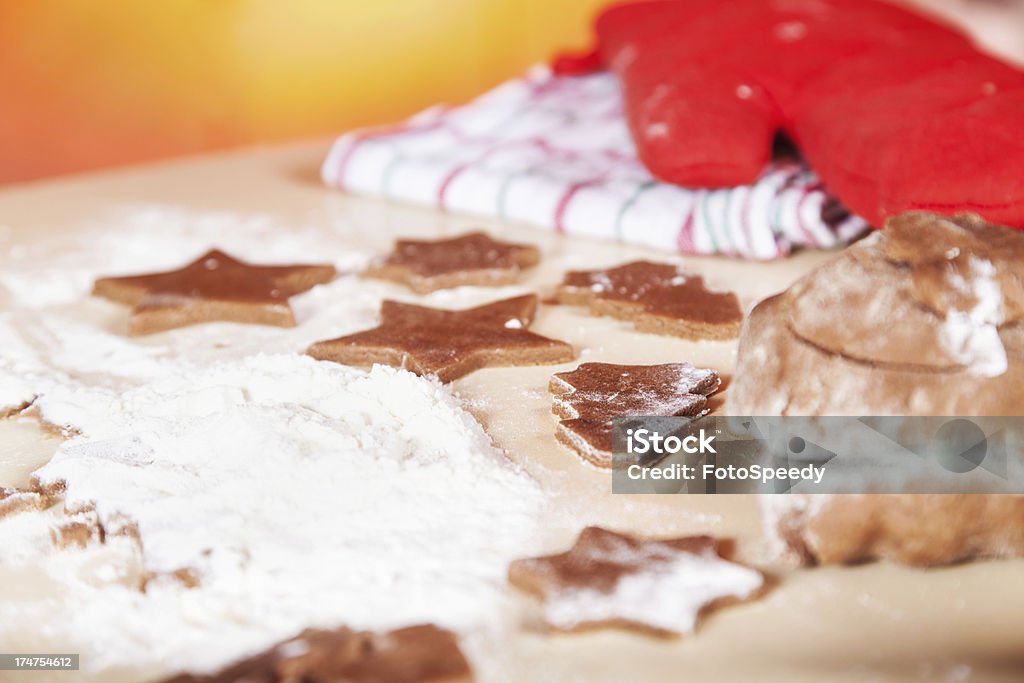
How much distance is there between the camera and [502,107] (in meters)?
2.23

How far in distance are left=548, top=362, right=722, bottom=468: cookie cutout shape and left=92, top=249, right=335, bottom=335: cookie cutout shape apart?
443 millimetres

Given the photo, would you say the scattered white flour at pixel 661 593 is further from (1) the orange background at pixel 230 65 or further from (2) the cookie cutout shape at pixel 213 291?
(1) the orange background at pixel 230 65

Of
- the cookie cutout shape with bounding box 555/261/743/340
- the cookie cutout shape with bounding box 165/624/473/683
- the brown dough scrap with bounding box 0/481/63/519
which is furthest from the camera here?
the cookie cutout shape with bounding box 555/261/743/340

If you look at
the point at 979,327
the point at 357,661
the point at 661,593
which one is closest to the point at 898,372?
the point at 979,327

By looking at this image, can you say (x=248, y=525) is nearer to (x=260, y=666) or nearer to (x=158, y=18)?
(x=260, y=666)

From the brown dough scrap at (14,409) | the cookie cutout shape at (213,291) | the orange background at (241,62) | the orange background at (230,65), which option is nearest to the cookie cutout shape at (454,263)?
the cookie cutout shape at (213,291)

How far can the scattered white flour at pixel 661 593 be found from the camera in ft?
2.51

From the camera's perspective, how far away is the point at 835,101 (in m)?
1.59

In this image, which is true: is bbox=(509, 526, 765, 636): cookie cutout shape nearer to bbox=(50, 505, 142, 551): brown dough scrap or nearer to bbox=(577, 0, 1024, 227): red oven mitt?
bbox=(50, 505, 142, 551): brown dough scrap

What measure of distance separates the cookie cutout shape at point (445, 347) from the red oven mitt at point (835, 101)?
0.47 m

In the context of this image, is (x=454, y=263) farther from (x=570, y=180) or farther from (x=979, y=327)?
(x=979, y=327)

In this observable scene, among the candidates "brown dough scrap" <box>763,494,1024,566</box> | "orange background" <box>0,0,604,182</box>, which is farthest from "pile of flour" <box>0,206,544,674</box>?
"orange background" <box>0,0,604,182</box>

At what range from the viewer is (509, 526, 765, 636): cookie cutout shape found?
2.51 ft

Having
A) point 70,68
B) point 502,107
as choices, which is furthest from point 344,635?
point 70,68
